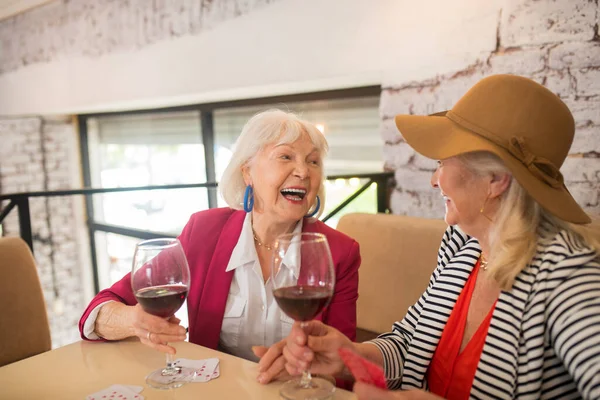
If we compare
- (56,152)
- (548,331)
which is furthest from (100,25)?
(548,331)

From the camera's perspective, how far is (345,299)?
4.61 feet

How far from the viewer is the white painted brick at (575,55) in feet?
5.64

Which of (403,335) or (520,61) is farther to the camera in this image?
(520,61)

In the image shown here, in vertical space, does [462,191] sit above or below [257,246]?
above

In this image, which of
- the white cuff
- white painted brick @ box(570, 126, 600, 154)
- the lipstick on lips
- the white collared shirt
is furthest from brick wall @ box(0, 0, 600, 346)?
the white cuff

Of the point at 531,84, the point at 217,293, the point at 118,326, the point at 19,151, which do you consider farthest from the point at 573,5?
the point at 19,151

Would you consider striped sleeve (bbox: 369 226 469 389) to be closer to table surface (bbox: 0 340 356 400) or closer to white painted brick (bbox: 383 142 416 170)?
table surface (bbox: 0 340 356 400)

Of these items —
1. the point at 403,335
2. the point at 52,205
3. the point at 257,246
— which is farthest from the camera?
the point at 52,205

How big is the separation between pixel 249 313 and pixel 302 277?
1.84 ft

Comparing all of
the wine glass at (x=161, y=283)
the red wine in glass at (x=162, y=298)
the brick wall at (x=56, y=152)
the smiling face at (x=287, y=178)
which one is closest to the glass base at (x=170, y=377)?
the wine glass at (x=161, y=283)

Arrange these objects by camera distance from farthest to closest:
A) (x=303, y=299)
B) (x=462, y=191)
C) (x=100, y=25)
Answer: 1. (x=100, y=25)
2. (x=462, y=191)
3. (x=303, y=299)

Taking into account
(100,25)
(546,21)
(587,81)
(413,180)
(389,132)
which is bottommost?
(413,180)

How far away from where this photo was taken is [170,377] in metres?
1.03

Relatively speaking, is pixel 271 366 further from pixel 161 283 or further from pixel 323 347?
pixel 161 283
